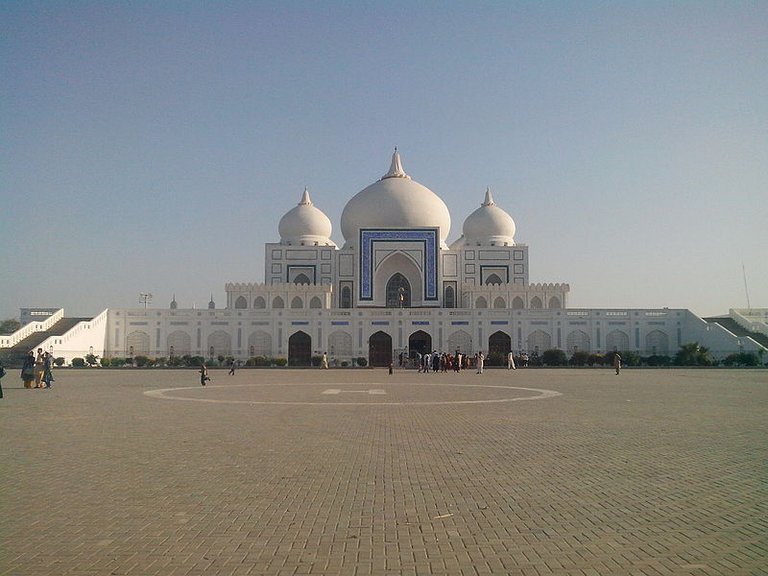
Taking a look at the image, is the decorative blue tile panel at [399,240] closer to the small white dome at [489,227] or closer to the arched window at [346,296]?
the arched window at [346,296]

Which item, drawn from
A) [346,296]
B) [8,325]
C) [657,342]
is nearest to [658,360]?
[657,342]

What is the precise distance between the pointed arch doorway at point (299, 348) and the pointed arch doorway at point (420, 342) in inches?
285

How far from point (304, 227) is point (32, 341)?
1039 inches

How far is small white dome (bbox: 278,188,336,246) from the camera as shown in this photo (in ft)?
209

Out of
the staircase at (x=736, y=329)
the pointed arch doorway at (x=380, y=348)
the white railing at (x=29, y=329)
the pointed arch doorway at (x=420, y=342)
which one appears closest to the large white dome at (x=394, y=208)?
the pointed arch doorway at (x=380, y=348)

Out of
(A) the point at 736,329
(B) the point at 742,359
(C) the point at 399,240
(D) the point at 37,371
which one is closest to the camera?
(D) the point at 37,371

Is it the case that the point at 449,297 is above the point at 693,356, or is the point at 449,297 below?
above

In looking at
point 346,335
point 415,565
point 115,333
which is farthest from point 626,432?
point 115,333

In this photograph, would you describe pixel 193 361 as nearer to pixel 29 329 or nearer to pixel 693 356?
pixel 29 329

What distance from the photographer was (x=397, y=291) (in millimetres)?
58719

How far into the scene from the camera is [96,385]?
80.9 ft

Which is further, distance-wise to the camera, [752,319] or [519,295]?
[519,295]

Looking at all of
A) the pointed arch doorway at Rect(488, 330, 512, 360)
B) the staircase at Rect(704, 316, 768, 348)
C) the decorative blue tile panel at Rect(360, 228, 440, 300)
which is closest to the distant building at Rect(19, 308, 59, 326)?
the decorative blue tile panel at Rect(360, 228, 440, 300)

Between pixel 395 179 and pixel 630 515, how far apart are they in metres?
57.2
